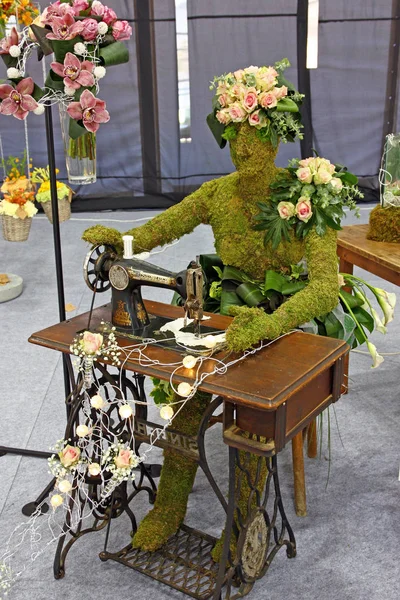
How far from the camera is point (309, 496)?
2664 mm

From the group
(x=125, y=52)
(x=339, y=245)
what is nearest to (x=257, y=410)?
(x=125, y=52)

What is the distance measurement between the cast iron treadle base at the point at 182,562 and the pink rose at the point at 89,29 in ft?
5.40

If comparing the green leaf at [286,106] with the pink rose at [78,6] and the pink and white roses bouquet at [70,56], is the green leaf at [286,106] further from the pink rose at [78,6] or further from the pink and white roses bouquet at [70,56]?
the pink rose at [78,6]

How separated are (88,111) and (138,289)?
593 millimetres

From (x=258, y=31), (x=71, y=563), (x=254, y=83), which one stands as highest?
(x=258, y=31)

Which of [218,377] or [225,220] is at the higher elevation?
[225,220]

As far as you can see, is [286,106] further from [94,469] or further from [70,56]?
[94,469]

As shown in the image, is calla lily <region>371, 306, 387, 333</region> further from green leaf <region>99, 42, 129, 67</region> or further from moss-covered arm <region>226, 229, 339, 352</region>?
green leaf <region>99, 42, 129, 67</region>

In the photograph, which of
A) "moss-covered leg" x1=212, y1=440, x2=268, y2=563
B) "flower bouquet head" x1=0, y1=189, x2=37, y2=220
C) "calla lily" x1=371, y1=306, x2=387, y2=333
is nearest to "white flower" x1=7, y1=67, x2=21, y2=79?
"moss-covered leg" x1=212, y1=440, x2=268, y2=563

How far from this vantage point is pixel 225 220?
244 cm

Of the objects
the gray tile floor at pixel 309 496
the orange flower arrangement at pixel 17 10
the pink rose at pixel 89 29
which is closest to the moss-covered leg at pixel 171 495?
the gray tile floor at pixel 309 496

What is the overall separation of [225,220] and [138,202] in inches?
191

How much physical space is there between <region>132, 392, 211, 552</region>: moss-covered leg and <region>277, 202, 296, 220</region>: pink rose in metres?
0.64

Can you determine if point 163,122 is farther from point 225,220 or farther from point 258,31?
point 225,220
